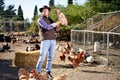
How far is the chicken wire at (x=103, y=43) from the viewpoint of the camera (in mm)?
12727

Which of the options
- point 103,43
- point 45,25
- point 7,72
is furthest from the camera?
point 103,43

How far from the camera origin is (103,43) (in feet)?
55.3

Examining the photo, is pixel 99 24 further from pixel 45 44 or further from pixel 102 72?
pixel 45 44

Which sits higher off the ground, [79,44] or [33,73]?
[33,73]

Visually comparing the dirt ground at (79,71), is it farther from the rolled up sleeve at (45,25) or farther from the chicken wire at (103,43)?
the rolled up sleeve at (45,25)

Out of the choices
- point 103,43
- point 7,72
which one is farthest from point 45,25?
point 103,43

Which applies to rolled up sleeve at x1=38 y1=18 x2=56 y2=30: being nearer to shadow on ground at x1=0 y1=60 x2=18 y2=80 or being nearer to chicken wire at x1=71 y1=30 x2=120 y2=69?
shadow on ground at x1=0 y1=60 x2=18 y2=80

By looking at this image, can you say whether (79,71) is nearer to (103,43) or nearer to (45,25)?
(45,25)

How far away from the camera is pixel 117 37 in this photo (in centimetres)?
1495

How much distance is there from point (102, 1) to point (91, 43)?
7054 mm

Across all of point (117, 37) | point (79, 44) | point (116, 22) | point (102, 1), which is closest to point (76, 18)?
point (102, 1)

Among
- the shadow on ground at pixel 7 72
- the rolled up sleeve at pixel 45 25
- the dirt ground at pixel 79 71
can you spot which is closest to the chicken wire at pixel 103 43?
the dirt ground at pixel 79 71

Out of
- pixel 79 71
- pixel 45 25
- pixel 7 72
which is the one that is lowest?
pixel 79 71

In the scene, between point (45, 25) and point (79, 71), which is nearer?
point (45, 25)
